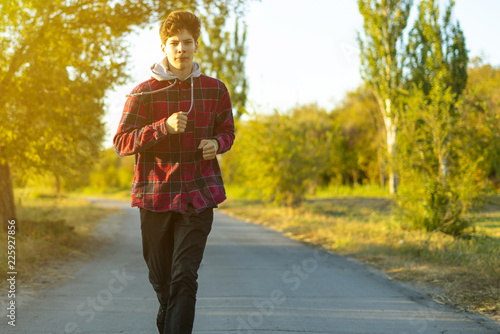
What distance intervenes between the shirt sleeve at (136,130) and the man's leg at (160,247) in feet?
1.36

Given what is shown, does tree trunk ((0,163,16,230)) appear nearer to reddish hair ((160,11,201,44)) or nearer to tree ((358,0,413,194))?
reddish hair ((160,11,201,44))

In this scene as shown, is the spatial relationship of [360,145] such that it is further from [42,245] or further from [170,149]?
[170,149]

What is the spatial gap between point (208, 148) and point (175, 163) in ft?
0.79

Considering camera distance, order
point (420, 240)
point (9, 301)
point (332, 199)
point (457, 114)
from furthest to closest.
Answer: point (332, 199) → point (457, 114) → point (420, 240) → point (9, 301)

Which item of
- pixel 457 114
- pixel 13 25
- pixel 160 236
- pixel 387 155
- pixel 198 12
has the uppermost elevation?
pixel 198 12

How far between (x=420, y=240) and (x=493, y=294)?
3.77m

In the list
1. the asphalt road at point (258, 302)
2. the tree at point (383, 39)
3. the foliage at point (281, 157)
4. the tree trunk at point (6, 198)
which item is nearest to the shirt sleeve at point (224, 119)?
the asphalt road at point (258, 302)

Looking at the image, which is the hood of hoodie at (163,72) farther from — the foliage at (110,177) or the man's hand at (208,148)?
the foliage at (110,177)

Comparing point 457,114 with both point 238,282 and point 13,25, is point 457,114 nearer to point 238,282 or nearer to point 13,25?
point 238,282

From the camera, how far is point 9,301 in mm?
5164

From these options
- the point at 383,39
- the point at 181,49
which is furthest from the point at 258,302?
the point at 383,39

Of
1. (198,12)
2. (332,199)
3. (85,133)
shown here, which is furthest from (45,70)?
(332,199)

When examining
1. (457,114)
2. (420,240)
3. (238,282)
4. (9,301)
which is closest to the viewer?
(9,301)

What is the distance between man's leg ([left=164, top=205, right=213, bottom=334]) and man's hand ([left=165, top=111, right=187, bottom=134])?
1.57 ft
